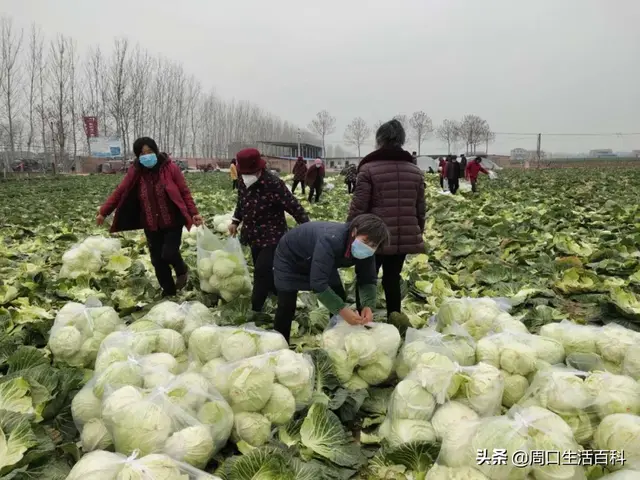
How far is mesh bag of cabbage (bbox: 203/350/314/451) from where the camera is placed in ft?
8.91

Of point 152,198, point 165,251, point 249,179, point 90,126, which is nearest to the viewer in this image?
point 249,179

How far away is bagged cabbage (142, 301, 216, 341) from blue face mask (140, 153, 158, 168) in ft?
5.61

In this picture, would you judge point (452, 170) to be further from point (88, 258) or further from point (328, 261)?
point (328, 261)

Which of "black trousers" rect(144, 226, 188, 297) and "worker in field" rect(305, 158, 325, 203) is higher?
"worker in field" rect(305, 158, 325, 203)

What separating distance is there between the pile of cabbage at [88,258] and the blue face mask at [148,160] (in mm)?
1960

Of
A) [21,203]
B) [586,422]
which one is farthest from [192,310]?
[21,203]

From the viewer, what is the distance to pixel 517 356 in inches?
113

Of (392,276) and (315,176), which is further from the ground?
(315,176)

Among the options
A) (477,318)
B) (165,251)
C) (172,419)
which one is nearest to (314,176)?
(165,251)

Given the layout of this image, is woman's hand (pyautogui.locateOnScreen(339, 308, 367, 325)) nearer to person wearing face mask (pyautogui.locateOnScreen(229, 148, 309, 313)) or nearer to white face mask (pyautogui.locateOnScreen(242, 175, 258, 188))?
person wearing face mask (pyautogui.locateOnScreen(229, 148, 309, 313))

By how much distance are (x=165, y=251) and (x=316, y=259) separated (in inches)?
96.6

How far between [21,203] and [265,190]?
14.3 metres

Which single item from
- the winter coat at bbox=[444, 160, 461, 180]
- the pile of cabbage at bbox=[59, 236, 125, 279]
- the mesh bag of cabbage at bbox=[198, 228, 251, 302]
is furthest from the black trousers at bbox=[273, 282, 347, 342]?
the winter coat at bbox=[444, 160, 461, 180]

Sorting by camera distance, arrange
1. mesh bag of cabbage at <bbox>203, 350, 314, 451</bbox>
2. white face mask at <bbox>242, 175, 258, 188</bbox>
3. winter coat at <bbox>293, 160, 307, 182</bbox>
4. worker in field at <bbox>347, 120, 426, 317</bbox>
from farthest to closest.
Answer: winter coat at <bbox>293, 160, 307, 182</bbox> < white face mask at <bbox>242, 175, 258, 188</bbox> < worker in field at <bbox>347, 120, 426, 317</bbox> < mesh bag of cabbage at <bbox>203, 350, 314, 451</bbox>
